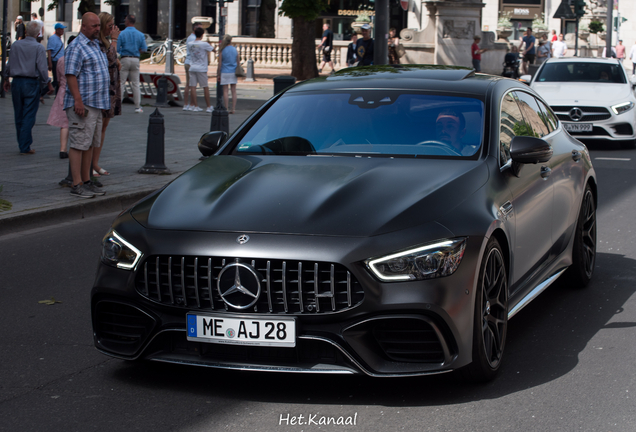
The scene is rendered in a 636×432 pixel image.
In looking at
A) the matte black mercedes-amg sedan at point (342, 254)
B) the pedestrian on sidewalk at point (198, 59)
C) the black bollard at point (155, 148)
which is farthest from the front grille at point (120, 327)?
the pedestrian on sidewalk at point (198, 59)

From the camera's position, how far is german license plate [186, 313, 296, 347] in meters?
3.72

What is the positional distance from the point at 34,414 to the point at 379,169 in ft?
6.49

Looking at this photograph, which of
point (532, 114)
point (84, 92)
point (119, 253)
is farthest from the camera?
point (84, 92)

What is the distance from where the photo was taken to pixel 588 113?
15422 mm

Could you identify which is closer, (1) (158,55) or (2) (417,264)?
(2) (417,264)

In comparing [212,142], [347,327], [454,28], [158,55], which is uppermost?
[454,28]

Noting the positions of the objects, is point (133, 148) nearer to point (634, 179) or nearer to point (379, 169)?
point (634, 179)

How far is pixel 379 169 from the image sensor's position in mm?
4500

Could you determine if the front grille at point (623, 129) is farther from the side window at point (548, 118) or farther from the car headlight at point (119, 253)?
the car headlight at point (119, 253)

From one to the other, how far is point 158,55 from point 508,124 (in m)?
41.7

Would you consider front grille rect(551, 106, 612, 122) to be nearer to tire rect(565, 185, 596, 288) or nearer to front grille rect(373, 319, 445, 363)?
tire rect(565, 185, 596, 288)

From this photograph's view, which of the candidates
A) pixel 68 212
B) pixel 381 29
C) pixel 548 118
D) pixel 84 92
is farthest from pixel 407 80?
pixel 381 29

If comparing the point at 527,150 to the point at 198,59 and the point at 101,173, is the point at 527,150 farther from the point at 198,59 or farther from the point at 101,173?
the point at 198,59

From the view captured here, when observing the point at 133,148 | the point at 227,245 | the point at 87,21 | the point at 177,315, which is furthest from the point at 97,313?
the point at 133,148
